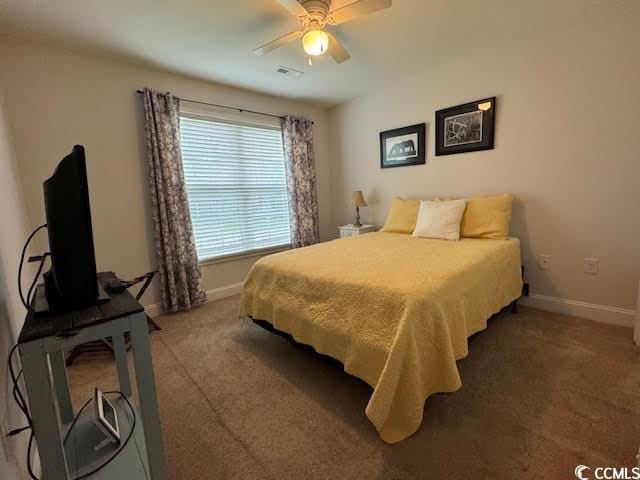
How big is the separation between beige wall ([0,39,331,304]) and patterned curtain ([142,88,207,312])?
14cm

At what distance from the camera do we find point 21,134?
220cm

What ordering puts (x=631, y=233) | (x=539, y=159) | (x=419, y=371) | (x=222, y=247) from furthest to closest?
(x=222, y=247) → (x=539, y=159) → (x=631, y=233) → (x=419, y=371)

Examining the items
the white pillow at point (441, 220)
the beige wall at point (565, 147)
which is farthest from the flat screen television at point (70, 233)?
the beige wall at point (565, 147)

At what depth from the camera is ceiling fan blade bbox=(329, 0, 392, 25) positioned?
1.65 m

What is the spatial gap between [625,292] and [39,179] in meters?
4.64

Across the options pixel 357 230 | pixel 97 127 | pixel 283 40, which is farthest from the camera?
pixel 357 230

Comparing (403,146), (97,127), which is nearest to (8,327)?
(97,127)

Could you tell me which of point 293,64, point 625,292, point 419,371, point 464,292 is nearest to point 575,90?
point 625,292

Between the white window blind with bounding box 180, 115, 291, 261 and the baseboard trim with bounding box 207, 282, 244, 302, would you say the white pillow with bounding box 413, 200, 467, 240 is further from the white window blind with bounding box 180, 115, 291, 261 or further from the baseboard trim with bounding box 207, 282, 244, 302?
the baseboard trim with bounding box 207, 282, 244, 302

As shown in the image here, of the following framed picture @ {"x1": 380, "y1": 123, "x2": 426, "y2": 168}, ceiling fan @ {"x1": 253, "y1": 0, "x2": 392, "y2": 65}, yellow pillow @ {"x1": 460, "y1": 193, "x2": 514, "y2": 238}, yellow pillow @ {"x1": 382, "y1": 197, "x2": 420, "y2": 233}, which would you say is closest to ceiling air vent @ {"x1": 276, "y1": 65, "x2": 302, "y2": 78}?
ceiling fan @ {"x1": 253, "y1": 0, "x2": 392, "y2": 65}

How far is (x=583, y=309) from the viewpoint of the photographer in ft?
7.98

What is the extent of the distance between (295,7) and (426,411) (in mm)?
2403

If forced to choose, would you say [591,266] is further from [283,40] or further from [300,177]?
[300,177]

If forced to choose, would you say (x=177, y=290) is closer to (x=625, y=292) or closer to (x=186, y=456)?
(x=186, y=456)
